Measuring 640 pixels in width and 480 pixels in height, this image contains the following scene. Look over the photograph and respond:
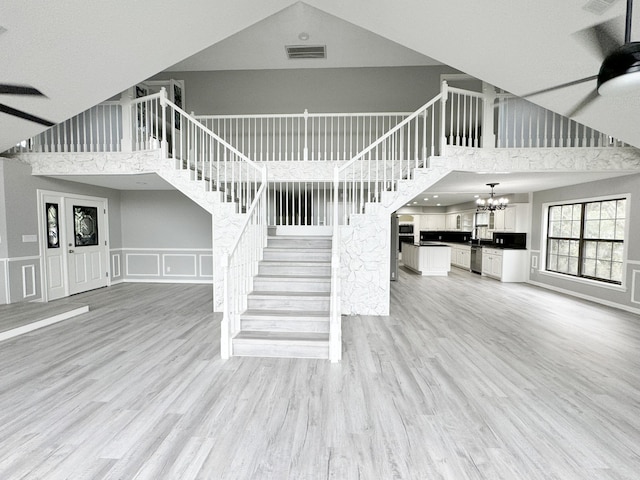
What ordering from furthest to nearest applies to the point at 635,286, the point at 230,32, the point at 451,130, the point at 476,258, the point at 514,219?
the point at 476,258, the point at 514,219, the point at 635,286, the point at 451,130, the point at 230,32

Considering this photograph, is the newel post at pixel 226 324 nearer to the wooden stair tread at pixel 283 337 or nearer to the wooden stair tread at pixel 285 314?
the wooden stair tread at pixel 283 337

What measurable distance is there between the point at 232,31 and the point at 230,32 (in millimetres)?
43

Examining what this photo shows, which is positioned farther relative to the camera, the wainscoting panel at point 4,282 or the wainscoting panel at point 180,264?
the wainscoting panel at point 180,264

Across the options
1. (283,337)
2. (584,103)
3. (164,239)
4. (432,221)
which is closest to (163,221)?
(164,239)

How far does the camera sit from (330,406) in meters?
2.46

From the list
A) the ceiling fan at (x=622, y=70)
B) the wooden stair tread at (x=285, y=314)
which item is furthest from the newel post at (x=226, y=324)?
the ceiling fan at (x=622, y=70)

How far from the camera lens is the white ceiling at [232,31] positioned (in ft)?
9.90

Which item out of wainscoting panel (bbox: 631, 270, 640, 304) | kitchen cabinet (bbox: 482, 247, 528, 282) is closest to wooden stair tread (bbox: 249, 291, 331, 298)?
wainscoting panel (bbox: 631, 270, 640, 304)

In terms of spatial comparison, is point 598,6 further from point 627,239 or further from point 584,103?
point 627,239

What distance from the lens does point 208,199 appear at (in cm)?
519

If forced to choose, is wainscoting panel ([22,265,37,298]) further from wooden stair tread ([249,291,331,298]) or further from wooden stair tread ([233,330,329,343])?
wooden stair tread ([233,330,329,343])

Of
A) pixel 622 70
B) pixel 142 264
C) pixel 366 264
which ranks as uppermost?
pixel 622 70

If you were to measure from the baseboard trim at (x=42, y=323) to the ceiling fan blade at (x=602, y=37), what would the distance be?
7022mm

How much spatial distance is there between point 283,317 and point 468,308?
3638 millimetres
